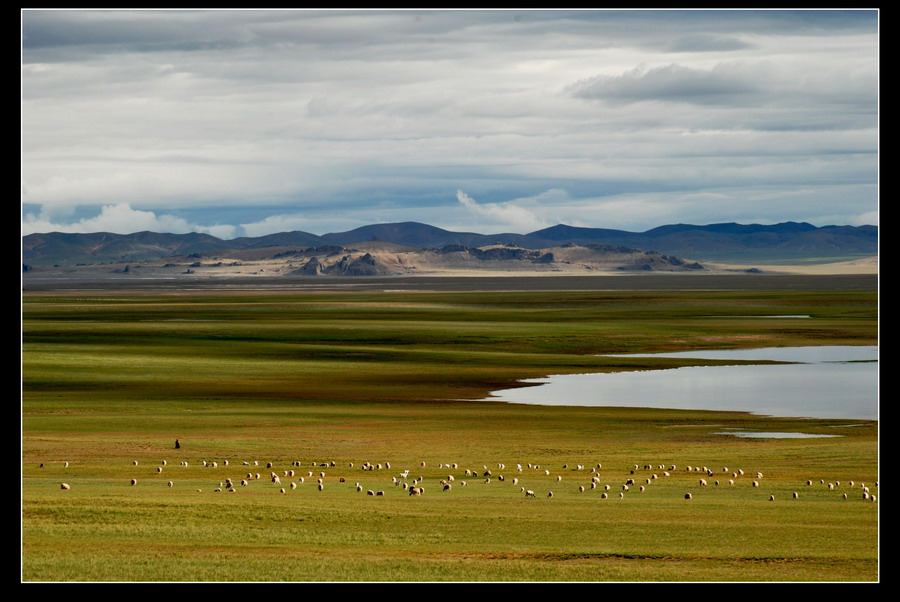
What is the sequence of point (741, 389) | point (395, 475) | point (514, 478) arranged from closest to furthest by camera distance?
point (514, 478), point (395, 475), point (741, 389)

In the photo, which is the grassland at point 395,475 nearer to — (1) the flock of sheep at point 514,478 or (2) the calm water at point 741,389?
(1) the flock of sheep at point 514,478

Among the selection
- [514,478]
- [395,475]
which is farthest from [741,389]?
[395,475]

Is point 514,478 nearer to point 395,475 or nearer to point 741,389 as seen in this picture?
point 395,475

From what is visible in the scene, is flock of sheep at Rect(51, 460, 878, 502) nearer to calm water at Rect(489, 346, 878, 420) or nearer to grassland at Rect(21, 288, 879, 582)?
grassland at Rect(21, 288, 879, 582)

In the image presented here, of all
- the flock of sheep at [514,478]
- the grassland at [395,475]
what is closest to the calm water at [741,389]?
the grassland at [395,475]

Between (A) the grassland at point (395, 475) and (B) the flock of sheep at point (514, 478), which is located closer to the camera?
(A) the grassland at point (395, 475)
